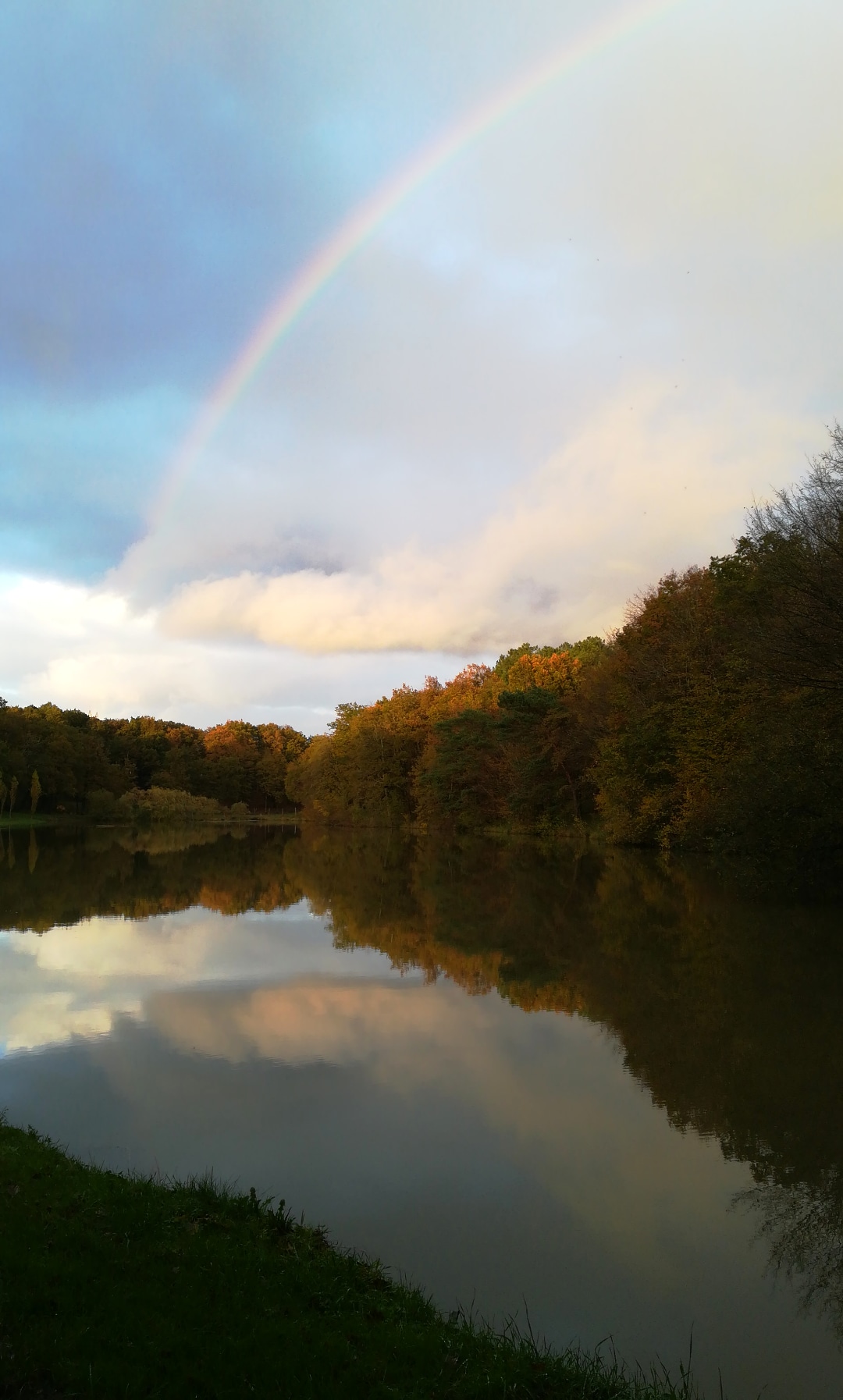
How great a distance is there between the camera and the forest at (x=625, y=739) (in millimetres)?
17812

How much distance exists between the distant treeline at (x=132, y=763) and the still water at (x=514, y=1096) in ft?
197

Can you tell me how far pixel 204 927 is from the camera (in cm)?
1769

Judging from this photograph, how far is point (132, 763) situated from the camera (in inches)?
3890

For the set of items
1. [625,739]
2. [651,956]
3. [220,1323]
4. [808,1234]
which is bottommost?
[651,956]

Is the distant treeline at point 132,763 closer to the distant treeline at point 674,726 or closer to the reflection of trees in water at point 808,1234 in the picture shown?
the distant treeline at point 674,726

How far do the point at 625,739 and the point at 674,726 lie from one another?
3063 millimetres

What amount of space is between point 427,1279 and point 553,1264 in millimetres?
765

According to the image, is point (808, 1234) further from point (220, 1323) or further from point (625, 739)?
point (625, 739)

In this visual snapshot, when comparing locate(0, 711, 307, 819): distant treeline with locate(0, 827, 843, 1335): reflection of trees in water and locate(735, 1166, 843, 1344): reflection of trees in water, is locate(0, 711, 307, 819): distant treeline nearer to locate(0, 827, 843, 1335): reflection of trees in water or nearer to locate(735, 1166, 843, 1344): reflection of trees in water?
locate(0, 827, 843, 1335): reflection of trees in water

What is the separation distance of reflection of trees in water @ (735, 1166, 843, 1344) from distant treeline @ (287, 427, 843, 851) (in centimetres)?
1213

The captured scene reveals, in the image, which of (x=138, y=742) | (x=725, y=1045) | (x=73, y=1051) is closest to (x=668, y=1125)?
(x=725, y=1045)

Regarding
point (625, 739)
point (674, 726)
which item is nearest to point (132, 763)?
point (625, 739)

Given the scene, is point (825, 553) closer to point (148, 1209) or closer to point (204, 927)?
point (204, 927)

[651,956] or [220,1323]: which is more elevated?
[220,1323]
